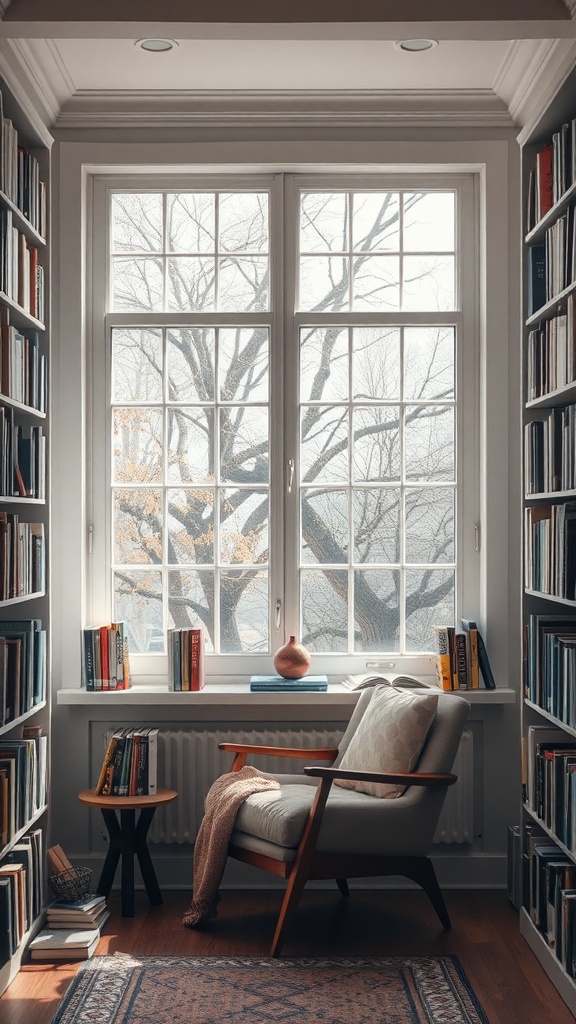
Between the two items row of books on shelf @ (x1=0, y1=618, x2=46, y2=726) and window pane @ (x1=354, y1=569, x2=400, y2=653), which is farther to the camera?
window pane @ (x1=354, y1=569, x2=400, y2=653)

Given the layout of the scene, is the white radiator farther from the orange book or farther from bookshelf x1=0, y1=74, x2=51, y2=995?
bookshelf x1=0, y1=74, x2=51, y2=995

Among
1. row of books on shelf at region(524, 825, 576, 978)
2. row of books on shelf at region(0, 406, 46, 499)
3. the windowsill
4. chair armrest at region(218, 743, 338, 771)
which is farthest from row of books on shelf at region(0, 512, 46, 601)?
row of books on shelf at region(524, 825, 576, 978)

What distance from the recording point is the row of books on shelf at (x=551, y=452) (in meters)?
3.27

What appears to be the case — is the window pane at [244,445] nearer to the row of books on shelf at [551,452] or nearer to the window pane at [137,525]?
the window pane at [137,525]

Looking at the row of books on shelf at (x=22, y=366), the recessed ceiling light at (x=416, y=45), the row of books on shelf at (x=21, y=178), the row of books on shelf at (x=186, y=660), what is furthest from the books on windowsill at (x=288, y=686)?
the recessed ceiling light at (x=416, y=45)

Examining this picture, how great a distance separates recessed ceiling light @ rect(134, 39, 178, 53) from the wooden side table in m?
2.93

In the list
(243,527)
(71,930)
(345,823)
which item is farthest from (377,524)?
(71,930)

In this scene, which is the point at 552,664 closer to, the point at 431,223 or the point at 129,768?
the point at 129,768

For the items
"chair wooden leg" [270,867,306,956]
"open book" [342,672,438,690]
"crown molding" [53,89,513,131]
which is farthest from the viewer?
"crown molding" [53,89,513,131]

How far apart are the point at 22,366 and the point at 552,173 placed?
2.00 meters

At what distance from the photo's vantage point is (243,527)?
15.1 feet

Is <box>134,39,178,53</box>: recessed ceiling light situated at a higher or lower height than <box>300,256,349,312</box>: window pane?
higher

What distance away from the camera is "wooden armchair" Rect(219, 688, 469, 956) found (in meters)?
3.58

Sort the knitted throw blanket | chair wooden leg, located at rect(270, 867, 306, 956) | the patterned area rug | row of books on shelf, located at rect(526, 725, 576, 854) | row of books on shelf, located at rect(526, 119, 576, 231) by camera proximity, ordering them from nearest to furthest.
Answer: the patterned area rug, row of books on shelf, located at rect(526, 725, 576, 854), row of books on shelf, located at rect(526, 119, 576, 231), chair wooden leg, located at rect(270, 867, 306, 956), the knitted throw blanket
